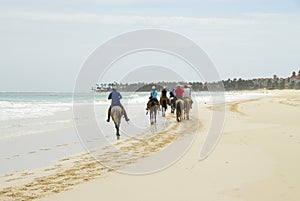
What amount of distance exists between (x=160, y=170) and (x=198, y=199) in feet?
7.50

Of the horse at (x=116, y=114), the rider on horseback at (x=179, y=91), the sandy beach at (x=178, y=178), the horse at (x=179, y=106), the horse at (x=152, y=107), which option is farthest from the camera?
the rider on horseback at (x=179, y=91)

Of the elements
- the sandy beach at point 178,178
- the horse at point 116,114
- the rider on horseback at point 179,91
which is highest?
the rider on horseback at point 179,91

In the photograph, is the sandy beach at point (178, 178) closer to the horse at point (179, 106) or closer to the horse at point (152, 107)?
the horse at point (152, 107)

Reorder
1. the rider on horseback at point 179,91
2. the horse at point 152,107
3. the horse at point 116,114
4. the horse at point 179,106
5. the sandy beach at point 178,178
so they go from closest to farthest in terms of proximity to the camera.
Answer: the sandy beach at point 178,178 → the horse at point 116,114 → the horse at point 152,107 → the horse at point 179,106 → the rider on horseback at point 179,91

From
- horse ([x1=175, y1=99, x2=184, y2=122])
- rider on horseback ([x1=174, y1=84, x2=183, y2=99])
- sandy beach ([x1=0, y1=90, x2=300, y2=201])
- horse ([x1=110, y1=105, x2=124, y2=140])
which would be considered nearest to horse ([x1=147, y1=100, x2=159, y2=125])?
horse ([x1=175, y1=99, x2=184, y2=122])

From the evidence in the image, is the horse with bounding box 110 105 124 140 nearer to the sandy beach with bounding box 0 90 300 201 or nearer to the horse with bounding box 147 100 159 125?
the sandy beach with bounding box 0 90 300 201

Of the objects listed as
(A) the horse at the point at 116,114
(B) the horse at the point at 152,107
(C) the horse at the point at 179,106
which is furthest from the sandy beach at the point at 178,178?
(C) the horse at the point at 179,106

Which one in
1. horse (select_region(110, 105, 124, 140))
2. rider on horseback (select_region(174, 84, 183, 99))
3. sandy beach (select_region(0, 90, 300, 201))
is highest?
rider on horseback (select_region(174, 84, 183, 99))

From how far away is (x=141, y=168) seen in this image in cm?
898

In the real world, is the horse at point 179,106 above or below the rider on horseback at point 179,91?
below

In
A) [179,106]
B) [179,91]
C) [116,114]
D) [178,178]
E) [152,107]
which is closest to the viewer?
[178,178]

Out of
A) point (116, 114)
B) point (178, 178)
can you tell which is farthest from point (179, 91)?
point (178, 178)

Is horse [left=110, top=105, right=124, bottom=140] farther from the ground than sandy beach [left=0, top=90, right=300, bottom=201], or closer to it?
farther from the ground

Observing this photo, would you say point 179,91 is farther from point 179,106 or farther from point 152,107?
point 152,107
